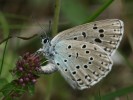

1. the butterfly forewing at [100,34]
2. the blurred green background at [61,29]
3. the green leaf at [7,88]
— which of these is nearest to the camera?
the green leaf at [7,88]

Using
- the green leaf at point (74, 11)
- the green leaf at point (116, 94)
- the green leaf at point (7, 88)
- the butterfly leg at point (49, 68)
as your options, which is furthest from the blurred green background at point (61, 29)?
the green leaf at point (7, 88)

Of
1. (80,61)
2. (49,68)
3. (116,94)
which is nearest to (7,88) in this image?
(49,68)

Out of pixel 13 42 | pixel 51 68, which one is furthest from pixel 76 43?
pixel 13 42

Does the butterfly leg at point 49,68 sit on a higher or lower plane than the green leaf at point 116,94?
Answer: higher

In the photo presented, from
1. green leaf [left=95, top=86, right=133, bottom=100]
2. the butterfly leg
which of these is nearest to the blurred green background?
green leaf [left=95, top=86, right=133, bottom=100]

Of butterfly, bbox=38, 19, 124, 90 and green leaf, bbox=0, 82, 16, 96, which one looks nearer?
green leaf, bbox=0, 82, 16, 96

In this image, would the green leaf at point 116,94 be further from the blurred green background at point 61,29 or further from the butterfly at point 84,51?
the blurred green background at point 61,29

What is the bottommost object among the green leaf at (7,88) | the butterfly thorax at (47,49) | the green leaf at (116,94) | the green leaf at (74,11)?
the green leaf at (116,94)

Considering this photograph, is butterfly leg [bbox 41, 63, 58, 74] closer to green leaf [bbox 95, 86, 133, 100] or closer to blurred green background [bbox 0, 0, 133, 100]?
green leaf [bbox 95, 86, 133, 100]

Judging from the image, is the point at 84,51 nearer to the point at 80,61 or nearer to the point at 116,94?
the point at 80,61
